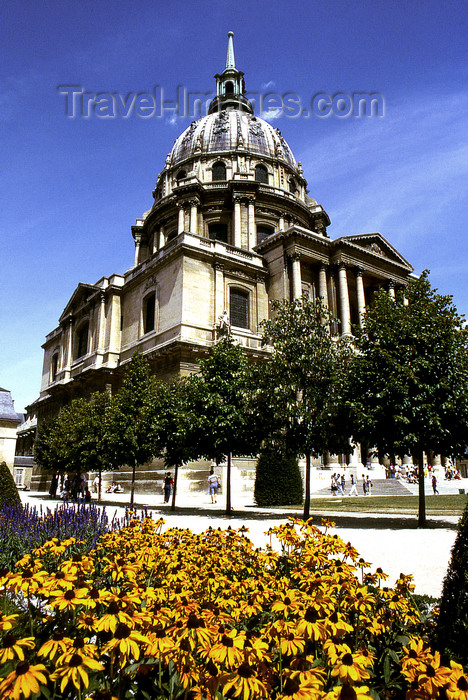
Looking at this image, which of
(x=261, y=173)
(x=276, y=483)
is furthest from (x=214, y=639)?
(x=261, y=173)

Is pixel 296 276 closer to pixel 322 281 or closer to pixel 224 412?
pixel 322 281

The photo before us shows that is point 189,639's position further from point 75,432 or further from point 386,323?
point 75,432

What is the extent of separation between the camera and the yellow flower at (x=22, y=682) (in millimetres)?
2037

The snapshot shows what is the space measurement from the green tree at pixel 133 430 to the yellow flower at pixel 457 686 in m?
20.2

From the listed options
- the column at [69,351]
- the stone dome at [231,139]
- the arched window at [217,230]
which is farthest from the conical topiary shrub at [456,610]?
the stone dome at [231,139]

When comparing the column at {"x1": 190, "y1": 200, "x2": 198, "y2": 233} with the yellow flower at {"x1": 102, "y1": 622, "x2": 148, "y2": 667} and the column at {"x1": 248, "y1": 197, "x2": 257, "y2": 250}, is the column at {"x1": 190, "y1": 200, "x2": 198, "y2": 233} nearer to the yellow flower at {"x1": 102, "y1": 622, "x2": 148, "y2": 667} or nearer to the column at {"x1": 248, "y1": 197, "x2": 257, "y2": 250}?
the column at {"x1": 248, "y1": 197, "x2": 257, "y2": 250}

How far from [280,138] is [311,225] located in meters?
12.1

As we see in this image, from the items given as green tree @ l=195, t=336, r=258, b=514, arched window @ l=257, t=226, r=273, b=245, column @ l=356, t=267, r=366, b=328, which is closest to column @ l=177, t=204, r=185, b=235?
arched window @ l=257, t=226, r=273, b=245

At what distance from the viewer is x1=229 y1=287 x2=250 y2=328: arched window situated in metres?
38.1

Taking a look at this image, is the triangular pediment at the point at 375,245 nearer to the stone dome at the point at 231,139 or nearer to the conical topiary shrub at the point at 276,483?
the stone dome at the point at 231,139

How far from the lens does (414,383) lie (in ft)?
51.9

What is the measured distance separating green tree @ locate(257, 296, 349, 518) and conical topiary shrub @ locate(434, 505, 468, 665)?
12.7m

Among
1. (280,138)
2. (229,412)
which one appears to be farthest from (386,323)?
(280,138)

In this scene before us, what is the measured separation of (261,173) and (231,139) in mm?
5849
